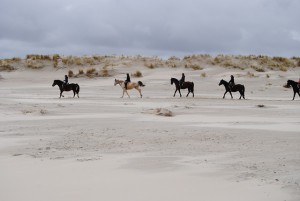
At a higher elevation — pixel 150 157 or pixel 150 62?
pixel 150 62

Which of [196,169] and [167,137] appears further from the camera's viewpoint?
[167,137]

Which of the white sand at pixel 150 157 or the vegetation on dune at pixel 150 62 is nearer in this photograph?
the white sand at pixel 150 157

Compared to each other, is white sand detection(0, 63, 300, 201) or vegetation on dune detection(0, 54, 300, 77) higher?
vegetation on dune detection(0, 54, 300, 77)

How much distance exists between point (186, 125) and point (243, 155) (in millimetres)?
4810

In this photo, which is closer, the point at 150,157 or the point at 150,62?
the point at 150,157

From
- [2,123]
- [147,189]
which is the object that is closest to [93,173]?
[147,189]

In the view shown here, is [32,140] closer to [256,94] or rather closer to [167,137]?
[167,137]

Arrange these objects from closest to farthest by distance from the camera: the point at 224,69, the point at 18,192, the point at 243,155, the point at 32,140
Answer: the point at 18,192 → the point at 243,155 → the point at 32,140 → the point at 224,69

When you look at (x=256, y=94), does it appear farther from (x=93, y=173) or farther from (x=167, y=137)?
(x=93, y=173)

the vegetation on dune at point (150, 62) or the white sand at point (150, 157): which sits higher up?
the vegetation on dune at point (150, 62)

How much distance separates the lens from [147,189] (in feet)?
19.7

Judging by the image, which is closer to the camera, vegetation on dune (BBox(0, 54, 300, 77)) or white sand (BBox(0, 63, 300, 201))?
white sand (BBox(0, 63, 300, 201))

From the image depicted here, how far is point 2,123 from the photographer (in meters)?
13.8

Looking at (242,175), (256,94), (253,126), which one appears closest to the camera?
(242,175)
